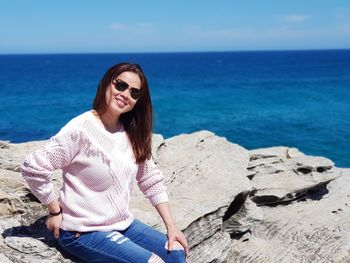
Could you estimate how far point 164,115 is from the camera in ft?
144

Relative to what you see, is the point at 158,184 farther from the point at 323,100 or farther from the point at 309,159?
the point at 323,100

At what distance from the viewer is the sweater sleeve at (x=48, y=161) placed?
14.3ft

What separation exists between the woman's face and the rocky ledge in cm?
142

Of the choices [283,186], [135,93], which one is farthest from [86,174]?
[283,186]

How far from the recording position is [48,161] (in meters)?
4.36

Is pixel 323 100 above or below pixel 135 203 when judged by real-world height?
below

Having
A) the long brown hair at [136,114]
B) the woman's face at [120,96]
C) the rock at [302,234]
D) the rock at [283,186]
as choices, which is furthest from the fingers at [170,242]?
the rock at [283,186]

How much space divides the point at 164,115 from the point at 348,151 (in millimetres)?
19379

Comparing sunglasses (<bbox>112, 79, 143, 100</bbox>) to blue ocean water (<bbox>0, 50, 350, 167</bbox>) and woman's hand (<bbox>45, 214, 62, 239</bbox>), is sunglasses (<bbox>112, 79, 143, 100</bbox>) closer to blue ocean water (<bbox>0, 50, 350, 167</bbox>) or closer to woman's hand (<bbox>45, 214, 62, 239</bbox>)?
woman's hand (<bbox>45, 214, 62, 239</bbox>)

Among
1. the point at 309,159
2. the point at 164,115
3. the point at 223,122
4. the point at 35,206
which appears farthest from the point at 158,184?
the point at 164,115

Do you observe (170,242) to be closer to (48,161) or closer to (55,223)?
(55,223)

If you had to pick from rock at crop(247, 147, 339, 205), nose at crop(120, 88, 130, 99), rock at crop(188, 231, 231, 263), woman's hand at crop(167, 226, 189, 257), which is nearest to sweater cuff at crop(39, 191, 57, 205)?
nose at crop(120, 88, 130, 99)

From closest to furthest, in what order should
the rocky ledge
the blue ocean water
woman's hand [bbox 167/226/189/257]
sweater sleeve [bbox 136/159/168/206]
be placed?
woman's hand [bbox 167/226/189/257], sweater sleeve [bbox 136/159/168/206], the rocky ledge, the blue ocean water

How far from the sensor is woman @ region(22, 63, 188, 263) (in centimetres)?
444
